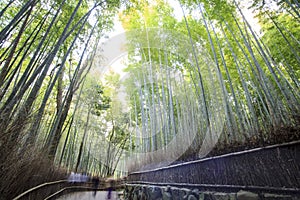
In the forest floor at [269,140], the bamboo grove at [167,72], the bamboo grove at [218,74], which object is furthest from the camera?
the bamboo grove at [218,74]

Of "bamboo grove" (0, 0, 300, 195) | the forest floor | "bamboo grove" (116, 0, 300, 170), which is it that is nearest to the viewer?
the forest floor

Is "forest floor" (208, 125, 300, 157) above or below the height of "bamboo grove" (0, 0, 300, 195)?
below

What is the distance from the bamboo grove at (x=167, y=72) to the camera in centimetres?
165

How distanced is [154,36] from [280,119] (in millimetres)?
4352

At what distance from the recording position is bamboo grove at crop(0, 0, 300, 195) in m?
1.65

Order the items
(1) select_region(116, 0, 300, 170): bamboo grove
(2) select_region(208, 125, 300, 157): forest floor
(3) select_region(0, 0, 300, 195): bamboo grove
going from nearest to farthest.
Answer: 1. (2) select_region(208, 125, 300, 157): forest floor
2. (3) select_region(0, 0, 300, 195): bamboo grove
3. (1) select_region(116, 0, 300, 170): bamboo grove

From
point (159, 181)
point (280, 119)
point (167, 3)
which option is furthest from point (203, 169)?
point (167, 3)

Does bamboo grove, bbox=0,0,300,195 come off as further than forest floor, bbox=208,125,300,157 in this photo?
Yes

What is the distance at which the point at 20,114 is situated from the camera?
4.92ft

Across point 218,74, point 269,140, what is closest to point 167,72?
point 218,74

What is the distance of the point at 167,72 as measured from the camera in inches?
172

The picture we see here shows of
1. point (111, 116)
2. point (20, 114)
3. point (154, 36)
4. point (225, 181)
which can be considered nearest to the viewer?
point (20, 114)

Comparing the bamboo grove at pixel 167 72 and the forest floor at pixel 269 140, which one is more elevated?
the bamboo grove at pixel 167 72

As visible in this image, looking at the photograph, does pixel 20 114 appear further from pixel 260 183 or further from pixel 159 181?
pixel 159 181
